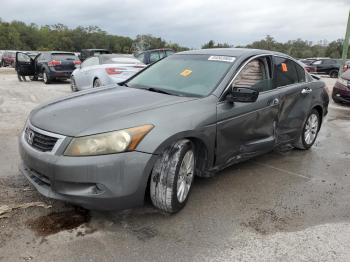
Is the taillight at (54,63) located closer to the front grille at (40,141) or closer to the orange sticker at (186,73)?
the orange sticker at (186,73)

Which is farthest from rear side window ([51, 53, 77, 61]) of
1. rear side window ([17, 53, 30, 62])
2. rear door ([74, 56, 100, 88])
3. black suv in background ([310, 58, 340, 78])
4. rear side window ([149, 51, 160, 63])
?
black suv in background ([310, 58, 340, 78])

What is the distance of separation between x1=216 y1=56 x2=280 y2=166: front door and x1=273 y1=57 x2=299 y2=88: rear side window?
151 millimetres

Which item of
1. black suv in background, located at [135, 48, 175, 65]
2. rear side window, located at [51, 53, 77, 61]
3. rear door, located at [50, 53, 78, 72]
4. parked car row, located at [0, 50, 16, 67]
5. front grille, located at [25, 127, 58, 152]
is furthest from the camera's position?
parked car row, located at [0, 50, 16, 67]

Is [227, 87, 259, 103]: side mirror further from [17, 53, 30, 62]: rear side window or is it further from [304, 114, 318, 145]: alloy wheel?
[17, 53, 30, 62]: rear side window

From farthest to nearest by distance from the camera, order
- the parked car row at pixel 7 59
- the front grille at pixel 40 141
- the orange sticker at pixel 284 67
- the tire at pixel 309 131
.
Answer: the parked car row at pixel 7 59
the tire at pixel 309 131
the orange sticker at pixel 284 67
the front grille at pixel 40 141

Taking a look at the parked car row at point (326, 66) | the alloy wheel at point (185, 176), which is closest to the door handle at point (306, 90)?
the alloy wheel at point (185, 176)

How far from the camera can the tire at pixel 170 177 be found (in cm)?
326

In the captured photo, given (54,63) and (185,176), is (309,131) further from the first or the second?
(54,63)

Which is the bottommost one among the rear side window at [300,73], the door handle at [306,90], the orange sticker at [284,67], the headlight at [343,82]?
the headlight at [343,82]

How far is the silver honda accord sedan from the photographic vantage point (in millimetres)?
3033

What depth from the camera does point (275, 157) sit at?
565 cm

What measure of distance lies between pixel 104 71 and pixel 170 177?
7.16 metres

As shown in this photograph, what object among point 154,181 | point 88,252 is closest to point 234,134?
point 154,181

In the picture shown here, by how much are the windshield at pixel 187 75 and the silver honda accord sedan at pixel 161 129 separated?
12 mm
